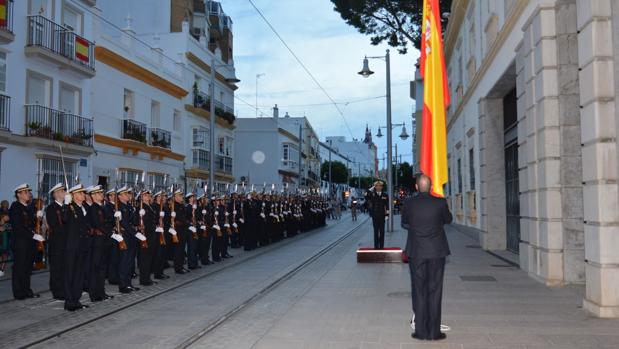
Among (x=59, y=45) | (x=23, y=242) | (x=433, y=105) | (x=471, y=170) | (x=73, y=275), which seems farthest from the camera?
(x=471, y=170)

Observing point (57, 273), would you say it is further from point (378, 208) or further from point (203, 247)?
point (378, 208)

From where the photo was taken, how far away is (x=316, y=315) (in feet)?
28.7

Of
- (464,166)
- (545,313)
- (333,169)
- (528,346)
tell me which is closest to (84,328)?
(528,346)

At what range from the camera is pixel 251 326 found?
324 inches

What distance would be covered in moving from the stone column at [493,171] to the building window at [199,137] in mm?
22812

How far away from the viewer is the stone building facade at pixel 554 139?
8.27 meters

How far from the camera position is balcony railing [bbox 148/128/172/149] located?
99.9ft

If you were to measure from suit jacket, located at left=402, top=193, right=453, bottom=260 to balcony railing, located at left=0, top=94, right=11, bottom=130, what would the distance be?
16.2 m

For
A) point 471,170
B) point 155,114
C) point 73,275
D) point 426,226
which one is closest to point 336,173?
point 155,114

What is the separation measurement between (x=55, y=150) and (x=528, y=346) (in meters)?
19.3

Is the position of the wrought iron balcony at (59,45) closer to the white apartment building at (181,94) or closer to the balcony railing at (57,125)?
the balcony railing at (57,125)

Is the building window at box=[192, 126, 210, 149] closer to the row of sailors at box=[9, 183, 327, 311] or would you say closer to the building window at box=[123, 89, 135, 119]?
the building window at box=[123, 89, 135, 119]

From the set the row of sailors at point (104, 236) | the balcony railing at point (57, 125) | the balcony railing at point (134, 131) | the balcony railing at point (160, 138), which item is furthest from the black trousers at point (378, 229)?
the balcony railing at point (160, 138)

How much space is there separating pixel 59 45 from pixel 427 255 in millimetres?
19087
